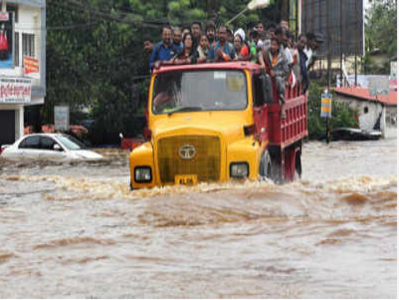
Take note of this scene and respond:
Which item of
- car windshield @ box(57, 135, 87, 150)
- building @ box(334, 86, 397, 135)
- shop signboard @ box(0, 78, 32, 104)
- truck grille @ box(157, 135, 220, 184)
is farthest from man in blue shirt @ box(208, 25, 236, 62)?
building @ box(334, 86, 397, 135)

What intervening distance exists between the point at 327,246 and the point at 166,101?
5.39 m

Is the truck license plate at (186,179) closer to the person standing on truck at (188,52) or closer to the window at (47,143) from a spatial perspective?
the person standing on truck at (188,52)

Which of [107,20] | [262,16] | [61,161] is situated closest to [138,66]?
[107,20]

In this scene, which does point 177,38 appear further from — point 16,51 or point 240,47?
point 16,51

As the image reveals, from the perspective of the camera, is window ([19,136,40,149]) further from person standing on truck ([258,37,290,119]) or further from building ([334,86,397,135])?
building ([334,86,397,135])

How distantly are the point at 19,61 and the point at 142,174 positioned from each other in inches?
1089

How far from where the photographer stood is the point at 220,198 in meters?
13.2

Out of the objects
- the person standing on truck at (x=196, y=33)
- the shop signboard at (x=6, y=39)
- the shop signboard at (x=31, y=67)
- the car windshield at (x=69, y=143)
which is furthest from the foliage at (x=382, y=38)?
the person standing on truck at (x=196, y=33)

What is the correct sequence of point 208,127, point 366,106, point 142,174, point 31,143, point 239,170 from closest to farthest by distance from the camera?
point 239,170
point 208,127
point 142,174
point 31,143
point 366,106

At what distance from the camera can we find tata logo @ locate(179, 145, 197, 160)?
1357 centimetres

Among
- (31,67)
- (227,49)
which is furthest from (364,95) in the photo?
(227,49)

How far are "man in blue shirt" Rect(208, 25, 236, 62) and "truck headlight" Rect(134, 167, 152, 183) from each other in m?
2.72

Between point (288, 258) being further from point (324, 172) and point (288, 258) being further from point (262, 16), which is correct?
point (262, 16)

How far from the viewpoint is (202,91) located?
47.7 feet
